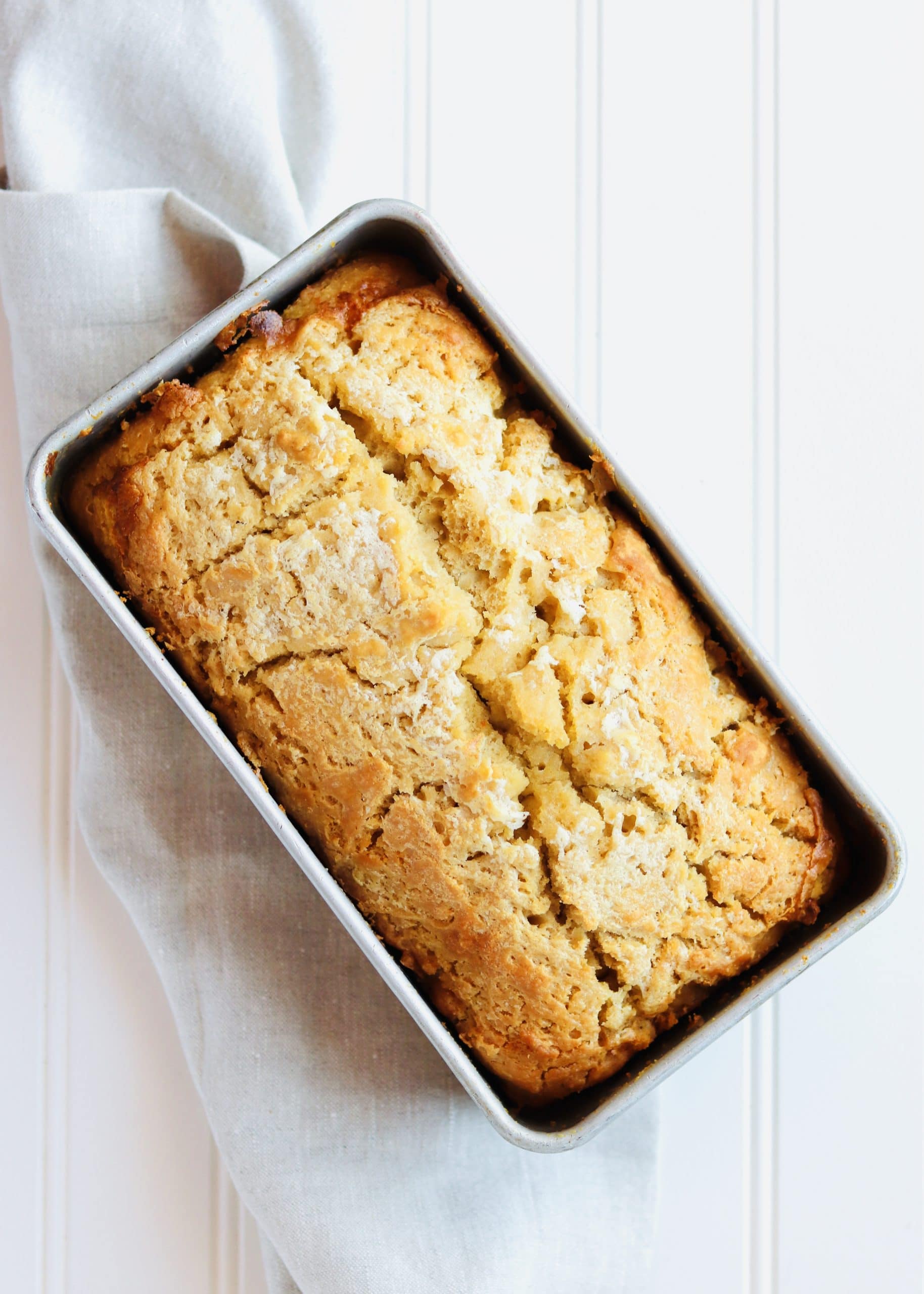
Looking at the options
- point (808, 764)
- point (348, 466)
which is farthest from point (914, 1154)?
point (348, 466)

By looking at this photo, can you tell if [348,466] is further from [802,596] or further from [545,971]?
[802,596]

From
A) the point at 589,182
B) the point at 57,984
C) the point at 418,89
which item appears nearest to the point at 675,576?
the point at 589,182

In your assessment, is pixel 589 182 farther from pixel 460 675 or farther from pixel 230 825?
pixel 230 825

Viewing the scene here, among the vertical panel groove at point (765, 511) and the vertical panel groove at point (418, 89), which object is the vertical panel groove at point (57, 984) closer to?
the vertical panel groove at point (418, 89)

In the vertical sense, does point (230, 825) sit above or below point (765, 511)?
below

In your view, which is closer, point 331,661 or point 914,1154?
point 331,661

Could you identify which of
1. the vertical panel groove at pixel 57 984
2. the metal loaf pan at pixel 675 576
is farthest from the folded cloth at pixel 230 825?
the metal loaf pan at pixel 675 576
